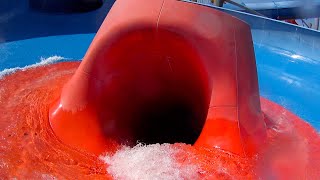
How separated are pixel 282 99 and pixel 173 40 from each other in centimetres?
125

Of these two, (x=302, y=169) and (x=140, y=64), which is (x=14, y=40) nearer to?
(x=140, y=64)

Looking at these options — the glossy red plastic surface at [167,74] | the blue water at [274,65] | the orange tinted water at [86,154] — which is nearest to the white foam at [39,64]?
the blue water at [274,65]

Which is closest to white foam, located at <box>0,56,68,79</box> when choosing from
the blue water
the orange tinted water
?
the blue water

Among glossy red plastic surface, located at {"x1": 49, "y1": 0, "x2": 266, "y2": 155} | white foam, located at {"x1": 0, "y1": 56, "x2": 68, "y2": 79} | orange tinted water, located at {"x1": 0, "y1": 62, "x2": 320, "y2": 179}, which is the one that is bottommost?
white foam, located at {"x1": 0, "y1": 56, "x2": 68, "y2": 79}

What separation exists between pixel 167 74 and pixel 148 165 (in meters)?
0.59

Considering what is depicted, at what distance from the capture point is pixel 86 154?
2.44 m

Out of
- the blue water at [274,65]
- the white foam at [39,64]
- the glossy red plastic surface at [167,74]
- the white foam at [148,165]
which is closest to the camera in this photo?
the white foam at [148,165]

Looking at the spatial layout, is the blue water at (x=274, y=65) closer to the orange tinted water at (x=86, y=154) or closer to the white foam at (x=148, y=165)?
the orange tinted water at (x=86, y=154)

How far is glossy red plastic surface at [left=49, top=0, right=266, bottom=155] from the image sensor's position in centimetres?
234

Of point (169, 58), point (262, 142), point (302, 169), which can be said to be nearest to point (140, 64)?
point (169, 58)

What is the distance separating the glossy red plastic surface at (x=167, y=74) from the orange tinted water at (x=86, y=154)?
0.26ft

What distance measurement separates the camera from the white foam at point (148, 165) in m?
2.21

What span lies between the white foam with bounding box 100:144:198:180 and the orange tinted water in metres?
0.04

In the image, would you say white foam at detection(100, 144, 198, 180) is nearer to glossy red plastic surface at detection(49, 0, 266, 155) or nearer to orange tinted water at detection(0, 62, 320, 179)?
orange tinted water at detection(0, 62, 320, 179)
